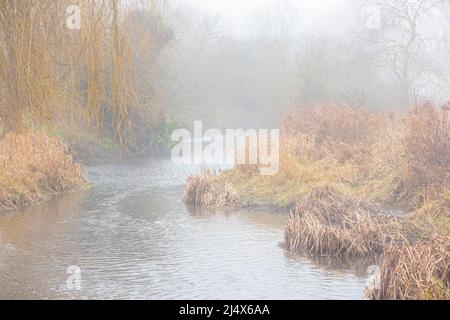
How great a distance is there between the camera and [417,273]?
8188mm

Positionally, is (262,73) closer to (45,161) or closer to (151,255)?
(45,161)

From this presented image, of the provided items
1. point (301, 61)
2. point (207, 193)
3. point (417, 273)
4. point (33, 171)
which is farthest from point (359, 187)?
point (301, 61)

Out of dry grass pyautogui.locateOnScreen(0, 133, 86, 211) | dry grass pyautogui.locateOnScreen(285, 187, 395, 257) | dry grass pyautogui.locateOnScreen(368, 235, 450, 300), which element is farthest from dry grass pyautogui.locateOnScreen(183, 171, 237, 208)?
dry grass pyautogui.locateOnScreen(368, 235, 450, 300)

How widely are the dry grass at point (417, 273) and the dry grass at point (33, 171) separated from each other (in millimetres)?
11376

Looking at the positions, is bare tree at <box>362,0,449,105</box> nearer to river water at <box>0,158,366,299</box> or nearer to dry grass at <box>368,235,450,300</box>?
river water at <box>0,158,366,299</box>

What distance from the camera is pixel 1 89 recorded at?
27.1 feet

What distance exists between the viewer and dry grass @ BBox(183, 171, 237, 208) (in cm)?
1817

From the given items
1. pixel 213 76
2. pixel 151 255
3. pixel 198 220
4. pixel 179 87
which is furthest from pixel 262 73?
pixel 151 255

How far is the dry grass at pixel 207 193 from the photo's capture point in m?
18.2
